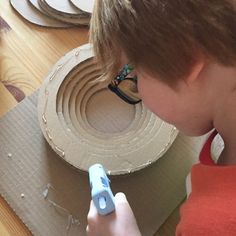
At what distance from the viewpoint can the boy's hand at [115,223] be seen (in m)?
0.79

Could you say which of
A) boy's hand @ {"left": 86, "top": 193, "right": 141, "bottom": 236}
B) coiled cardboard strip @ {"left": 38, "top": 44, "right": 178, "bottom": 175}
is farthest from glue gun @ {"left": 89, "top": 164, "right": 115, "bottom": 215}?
coiled cardboard strip @ {"left": 38, "top": 44, "right": 178, "bottom": 175}

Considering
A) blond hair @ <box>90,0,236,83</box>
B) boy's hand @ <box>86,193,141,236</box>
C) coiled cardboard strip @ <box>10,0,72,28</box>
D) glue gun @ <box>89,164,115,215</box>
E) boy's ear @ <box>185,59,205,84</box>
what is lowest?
boy's hand @ <box>86,193,141,236</box>

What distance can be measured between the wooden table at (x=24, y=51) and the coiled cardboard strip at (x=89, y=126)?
0.10 meters

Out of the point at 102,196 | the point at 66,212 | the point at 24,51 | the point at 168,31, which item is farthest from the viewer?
the point at 24,51

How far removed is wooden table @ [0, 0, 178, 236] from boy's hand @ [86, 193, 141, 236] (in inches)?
14.2

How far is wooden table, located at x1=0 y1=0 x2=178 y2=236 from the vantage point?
106 centimetres

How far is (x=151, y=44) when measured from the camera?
1.76 ft

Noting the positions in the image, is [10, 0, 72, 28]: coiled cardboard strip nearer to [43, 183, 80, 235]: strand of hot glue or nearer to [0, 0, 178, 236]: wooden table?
[0, 0, 178, 236]: wooden table

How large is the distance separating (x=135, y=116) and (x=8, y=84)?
301 mm

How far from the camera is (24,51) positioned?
43.3 inches

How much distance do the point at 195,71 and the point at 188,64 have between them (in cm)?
1

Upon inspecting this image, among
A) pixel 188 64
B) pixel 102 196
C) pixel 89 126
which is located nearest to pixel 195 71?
pixel 188 64

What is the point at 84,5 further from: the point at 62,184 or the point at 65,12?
the point at 62,184

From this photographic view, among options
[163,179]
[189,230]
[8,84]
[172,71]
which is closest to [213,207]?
[189,230]
